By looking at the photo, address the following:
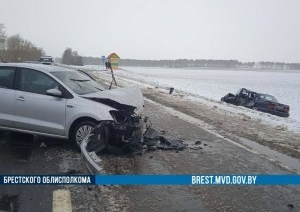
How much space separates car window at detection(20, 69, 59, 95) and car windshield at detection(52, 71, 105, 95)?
0.23 meters

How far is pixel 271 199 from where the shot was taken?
5.21 metres

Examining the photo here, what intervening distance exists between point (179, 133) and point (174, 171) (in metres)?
3.60

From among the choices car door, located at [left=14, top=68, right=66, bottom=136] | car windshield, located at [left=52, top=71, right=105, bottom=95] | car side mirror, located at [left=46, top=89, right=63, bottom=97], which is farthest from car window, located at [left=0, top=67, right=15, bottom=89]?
car side mirror, located at [left=46, top=89, right=63, bottom=97]

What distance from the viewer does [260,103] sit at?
21562 mm

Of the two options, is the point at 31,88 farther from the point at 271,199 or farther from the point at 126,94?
the point at 271,199

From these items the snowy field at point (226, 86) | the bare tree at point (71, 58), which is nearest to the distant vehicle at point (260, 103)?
the snowy field at point (226, 86)

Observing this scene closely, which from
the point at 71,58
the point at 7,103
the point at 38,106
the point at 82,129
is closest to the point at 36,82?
the point at 38,106

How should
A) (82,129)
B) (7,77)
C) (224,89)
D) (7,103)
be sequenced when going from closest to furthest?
1. (82,129)
2. (7,103)
3. (7,77)
4. (224,89)

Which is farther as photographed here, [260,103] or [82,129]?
[260,103]

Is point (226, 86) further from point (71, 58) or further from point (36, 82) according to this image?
point (71, 58)

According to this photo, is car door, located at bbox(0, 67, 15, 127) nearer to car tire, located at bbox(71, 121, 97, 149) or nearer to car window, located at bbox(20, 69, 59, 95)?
car window, located at bbox(20, 69, 59, 95)

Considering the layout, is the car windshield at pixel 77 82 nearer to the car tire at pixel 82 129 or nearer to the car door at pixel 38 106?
the car door at pixel 38 106

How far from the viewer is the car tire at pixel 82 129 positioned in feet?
23.5

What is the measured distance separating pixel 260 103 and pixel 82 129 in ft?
54.1
